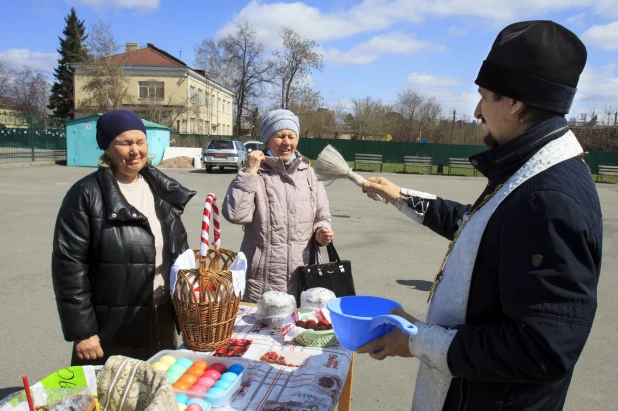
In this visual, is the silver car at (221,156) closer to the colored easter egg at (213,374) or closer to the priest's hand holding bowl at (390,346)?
the colored easter egg at (213,374)

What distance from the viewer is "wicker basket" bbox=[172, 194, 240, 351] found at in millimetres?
1957

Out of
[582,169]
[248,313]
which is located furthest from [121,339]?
[582,169]

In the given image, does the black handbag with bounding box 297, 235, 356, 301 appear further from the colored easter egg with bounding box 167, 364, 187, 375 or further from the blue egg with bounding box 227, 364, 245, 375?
the colored easter egg with bounding box 167, 364, 187, 375

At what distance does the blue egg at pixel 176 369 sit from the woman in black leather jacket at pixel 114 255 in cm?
73

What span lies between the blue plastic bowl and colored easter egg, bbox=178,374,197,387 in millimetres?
627

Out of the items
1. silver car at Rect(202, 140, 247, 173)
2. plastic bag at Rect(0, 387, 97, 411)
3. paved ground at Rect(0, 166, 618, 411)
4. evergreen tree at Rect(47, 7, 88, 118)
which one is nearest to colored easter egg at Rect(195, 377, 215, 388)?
plastic bag at Rect(0, 387, 97, 411)

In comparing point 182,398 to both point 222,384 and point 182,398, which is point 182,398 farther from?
point 222,384

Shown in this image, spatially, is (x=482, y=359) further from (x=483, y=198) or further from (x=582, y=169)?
(x=582, y=169)

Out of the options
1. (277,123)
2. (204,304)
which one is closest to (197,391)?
(204,304)

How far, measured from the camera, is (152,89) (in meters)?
43.3

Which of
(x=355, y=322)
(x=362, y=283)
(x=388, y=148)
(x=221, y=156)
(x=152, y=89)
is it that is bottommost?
(x=362, y=283)

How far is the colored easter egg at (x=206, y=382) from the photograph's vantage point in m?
1.73

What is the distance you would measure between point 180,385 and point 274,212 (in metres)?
1.53

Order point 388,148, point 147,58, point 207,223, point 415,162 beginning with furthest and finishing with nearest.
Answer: point 147,58, point 388,148, point 415,162, point 207,223
